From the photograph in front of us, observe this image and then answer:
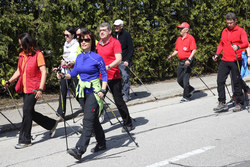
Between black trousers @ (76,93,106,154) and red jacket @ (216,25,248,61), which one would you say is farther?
red jacket @ (216,25,248,61)

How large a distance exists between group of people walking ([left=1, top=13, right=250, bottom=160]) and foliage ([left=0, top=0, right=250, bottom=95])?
1991 millimetres

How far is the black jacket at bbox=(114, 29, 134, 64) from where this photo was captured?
29.8 feet

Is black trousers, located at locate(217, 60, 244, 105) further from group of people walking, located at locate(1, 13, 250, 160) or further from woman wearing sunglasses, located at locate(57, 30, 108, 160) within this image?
woman wearing sunglasses, located at locate(57, 30, 108, 160)

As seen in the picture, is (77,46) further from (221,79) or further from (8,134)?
(221,79)

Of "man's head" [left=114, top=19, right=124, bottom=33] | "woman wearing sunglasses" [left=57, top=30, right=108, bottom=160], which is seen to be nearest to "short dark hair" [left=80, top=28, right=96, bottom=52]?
"woman wearing sunglasses" [left=57, top=30, right=108, bottom=160]

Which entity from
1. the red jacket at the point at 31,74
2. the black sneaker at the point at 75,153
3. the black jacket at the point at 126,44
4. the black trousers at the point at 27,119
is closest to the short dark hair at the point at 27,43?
the red jacket at the point at 31,74

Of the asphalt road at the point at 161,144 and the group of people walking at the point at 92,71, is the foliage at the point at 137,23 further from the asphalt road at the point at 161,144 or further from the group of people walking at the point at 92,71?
the asphalt road at the point at 161,144

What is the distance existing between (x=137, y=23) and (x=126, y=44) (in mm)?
2716

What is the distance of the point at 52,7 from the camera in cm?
985

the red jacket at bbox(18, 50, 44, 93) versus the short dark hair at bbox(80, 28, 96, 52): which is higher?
the short dark hair at bbox(80, 28, 96, 52)

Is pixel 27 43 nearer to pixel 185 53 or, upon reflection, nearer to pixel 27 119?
pixel 27 119

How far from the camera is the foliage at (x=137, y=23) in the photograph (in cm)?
954

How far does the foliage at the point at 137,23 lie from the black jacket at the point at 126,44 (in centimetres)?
162

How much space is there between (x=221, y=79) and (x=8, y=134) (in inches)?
167
